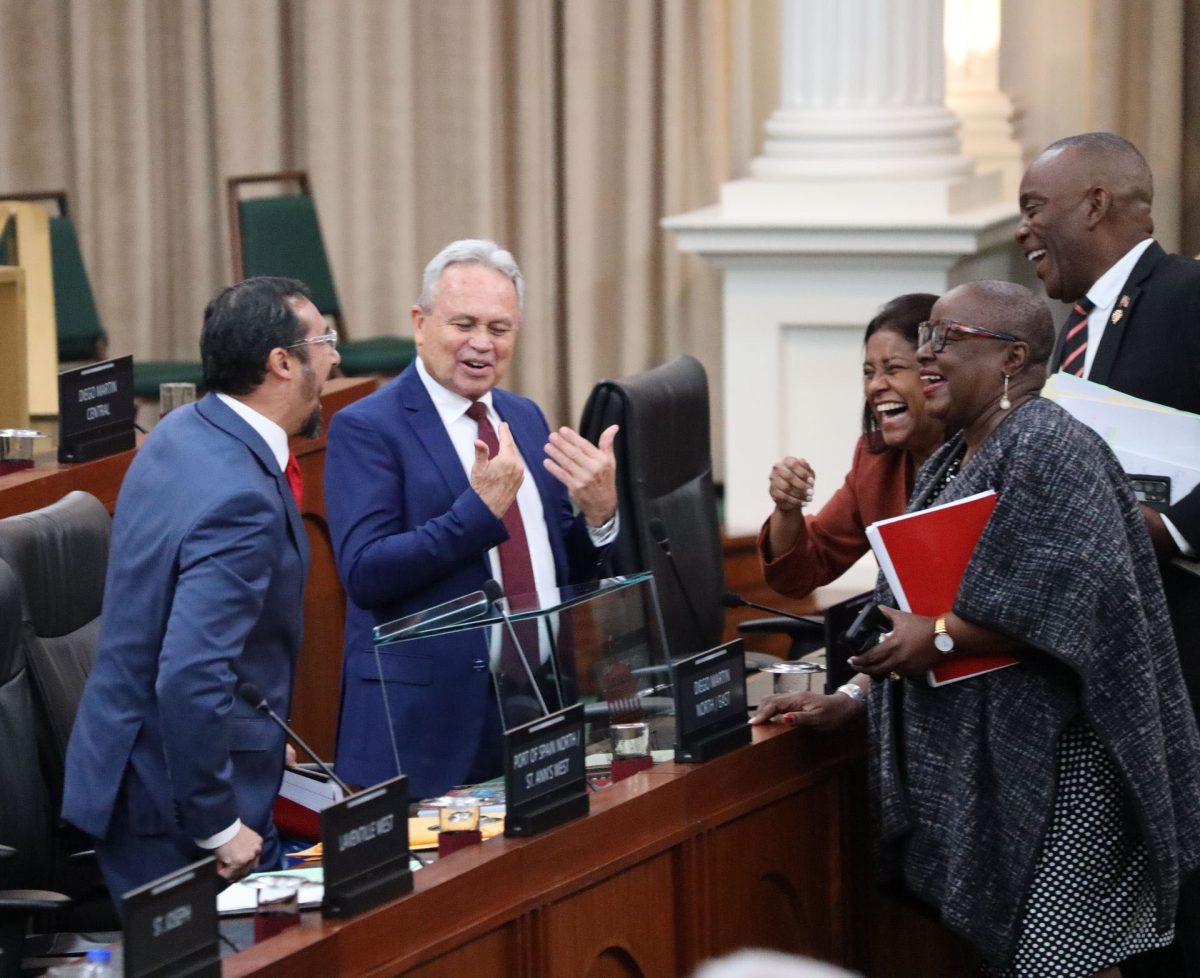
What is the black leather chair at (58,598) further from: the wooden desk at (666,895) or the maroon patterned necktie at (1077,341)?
the maroon patterned necktie at (1077,341)

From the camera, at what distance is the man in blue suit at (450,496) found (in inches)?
116

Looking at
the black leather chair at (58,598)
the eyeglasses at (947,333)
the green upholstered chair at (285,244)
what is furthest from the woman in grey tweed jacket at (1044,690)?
the green upholstered chair at (285,244)

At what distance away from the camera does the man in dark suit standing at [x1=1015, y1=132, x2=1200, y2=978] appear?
2.95m

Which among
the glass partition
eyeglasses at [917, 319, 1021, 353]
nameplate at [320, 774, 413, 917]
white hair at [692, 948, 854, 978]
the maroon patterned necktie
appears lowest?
nameplate at [320, 774, 413, 917]

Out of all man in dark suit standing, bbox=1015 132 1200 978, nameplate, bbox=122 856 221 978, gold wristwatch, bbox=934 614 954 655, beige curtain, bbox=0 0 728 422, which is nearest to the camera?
nameplate, bbox=122 856 221 978

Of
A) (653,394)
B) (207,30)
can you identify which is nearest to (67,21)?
(207,30)

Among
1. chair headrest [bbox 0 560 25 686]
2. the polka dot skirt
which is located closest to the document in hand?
the polka dot skirt

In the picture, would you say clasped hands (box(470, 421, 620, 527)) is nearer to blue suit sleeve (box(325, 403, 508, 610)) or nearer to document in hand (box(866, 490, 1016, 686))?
blue suit sleeve (box(325, 403, 508, 610))

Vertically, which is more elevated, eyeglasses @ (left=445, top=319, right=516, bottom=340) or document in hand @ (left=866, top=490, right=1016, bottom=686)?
eyeglasses @ (left=445, top=319, right=516, bottom=340)

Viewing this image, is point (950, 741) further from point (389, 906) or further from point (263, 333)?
point (263, 333)

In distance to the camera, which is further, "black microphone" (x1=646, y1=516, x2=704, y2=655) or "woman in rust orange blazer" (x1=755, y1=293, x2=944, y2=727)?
"black microphone" (x1=646, y1=516, x2=704, y2=655)

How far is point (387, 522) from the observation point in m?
3.02

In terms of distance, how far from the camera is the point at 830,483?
18.5 ft

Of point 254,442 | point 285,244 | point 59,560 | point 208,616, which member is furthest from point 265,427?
point 285,244
